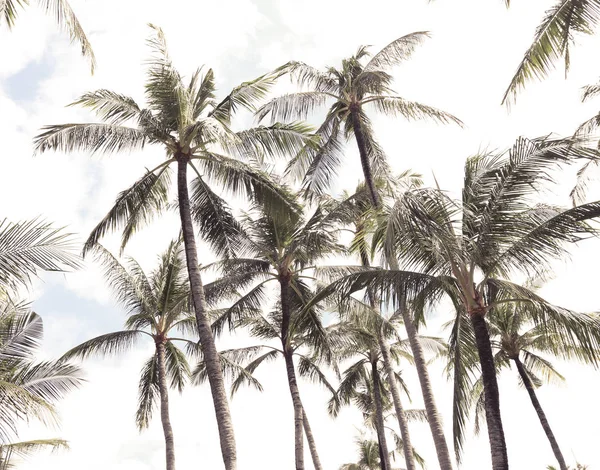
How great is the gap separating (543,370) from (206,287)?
13961mm

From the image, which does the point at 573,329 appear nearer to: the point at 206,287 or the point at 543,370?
the point at 206,287

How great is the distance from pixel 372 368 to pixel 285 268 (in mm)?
8583

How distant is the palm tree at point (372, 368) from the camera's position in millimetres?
17766

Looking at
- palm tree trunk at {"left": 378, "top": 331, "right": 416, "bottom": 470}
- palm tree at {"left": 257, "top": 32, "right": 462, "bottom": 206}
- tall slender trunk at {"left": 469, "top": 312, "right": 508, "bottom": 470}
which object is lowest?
tall slender trunk at {"left": 469, "top": 312, "right": 508, "bottom": 470}

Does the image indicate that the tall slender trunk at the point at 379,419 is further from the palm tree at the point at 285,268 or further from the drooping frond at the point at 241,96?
the drooping frond at the point at 241,96

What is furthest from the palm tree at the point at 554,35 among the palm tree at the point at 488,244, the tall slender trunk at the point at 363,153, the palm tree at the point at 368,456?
the palm tree at the point at 368,456

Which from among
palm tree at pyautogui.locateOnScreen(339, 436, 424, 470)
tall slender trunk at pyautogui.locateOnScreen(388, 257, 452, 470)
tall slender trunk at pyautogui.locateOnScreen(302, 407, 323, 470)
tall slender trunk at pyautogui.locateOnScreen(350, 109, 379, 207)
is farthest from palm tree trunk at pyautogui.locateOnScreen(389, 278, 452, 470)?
palm tree at pyautogui.locateOnScreen(339, 436, 424, 470)

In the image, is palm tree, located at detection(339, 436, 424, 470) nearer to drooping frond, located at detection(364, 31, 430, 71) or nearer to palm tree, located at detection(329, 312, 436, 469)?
palm tree, located at detection(329, 312, 436, 469)

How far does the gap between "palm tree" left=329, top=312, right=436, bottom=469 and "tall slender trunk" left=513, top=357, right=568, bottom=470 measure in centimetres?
394

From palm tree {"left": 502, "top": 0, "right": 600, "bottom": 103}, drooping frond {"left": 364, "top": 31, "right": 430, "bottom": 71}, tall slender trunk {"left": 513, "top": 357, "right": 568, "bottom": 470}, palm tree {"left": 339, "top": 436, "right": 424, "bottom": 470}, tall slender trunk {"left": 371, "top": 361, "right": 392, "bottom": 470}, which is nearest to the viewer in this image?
palm tree {"left": 502, "top": 0, "right": 600, "bottom": 103}

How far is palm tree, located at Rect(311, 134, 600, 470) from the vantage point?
379 inches

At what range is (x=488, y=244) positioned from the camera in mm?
10477

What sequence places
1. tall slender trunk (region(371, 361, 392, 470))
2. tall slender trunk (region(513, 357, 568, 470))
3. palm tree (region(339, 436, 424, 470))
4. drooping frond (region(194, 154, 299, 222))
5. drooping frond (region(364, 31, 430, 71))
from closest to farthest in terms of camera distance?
drooping frond (region(194, 154, 299, 222))
drooping frond (region(364, 31, 430, 71))
tall slender trunk (region(513, 357, 568, 470))
tall slender trunk (region(371, 361, 392, 470))
palm tree (region(339, 436, 424, 470))

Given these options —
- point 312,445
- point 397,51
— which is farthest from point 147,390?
point 397,51
